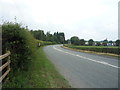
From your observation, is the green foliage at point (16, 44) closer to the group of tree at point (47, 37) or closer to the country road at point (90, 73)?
the country road at point (90, 73)

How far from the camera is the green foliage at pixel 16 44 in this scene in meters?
5.97

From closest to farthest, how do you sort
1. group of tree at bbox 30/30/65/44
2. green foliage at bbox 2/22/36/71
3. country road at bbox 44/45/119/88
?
country road at bbox 44/45/119/88 → green foliage at bbox 2/22/36/71 → group of tree at bbox 30/30/65/44

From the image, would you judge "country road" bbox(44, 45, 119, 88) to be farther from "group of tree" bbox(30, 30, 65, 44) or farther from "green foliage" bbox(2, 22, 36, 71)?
"group of tree" bbox(30, 30, 65, 44)

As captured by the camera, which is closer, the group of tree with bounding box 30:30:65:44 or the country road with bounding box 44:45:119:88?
the country road with bounding box 44:45:119:88

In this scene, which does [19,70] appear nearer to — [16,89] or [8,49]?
[8,49]

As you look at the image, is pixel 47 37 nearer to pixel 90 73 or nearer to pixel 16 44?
pixel 90 73

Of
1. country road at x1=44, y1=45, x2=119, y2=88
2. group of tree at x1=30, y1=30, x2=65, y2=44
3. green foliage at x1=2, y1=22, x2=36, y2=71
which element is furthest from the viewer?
group of tree at x1=30, y1=30, x2=65, y2=44

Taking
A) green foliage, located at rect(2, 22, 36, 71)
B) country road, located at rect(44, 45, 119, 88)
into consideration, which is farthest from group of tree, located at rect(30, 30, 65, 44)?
green foliage, located at rect(2, 22, 36, 71)

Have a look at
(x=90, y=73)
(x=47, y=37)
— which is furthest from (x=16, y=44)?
(x=47, y=37)

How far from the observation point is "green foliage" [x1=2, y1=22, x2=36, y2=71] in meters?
5.97

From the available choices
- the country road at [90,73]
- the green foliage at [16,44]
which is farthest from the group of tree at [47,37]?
the green foliage at [16,44]

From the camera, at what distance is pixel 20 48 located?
6375 millimetres

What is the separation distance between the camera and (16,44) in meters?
6.23

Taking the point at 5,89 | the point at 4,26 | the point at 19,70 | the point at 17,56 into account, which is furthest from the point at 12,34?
the point at 5,89
